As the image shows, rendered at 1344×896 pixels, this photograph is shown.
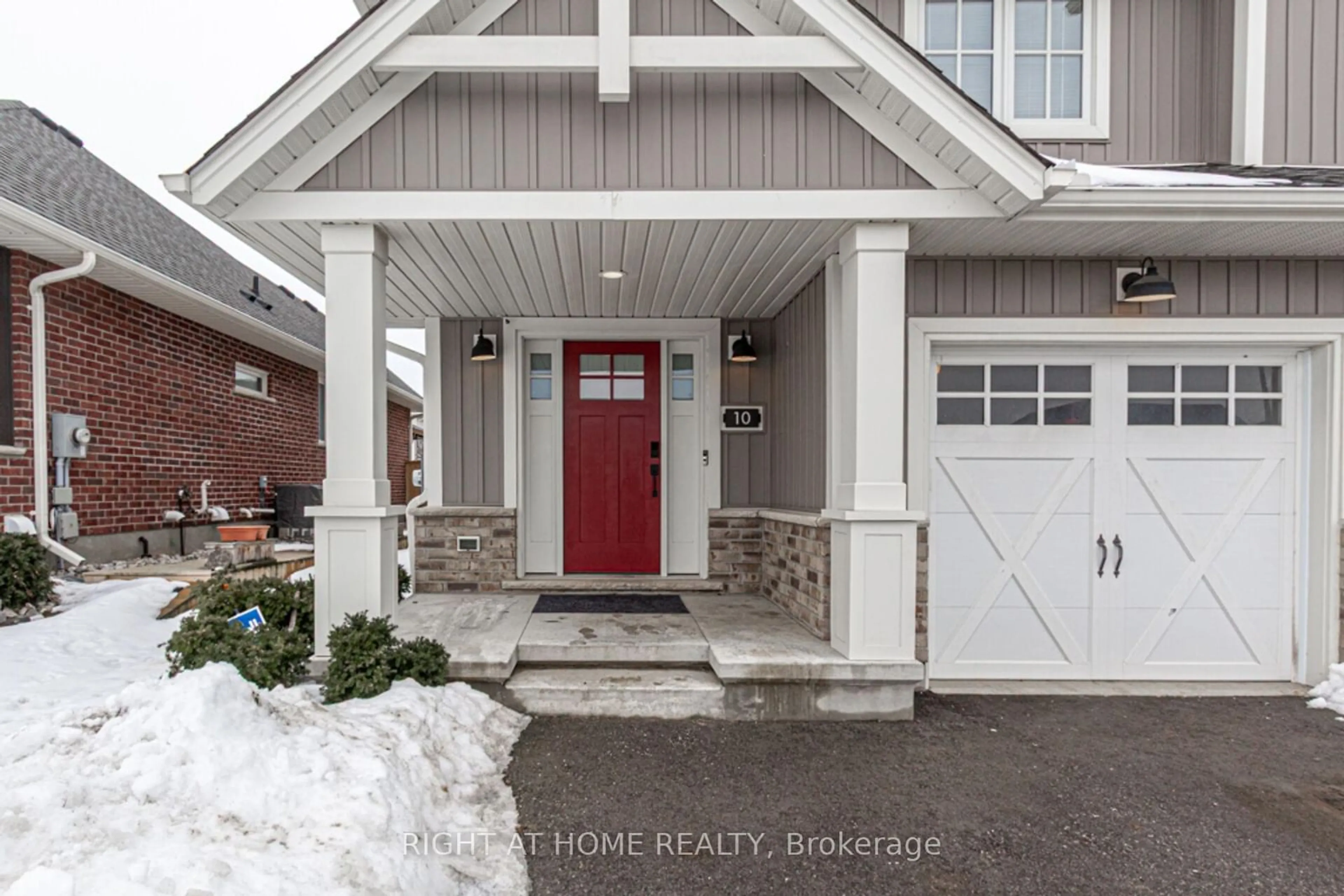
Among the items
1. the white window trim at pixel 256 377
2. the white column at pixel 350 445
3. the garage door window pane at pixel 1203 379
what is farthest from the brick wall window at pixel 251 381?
the garage door window pane at pixel 1203 379

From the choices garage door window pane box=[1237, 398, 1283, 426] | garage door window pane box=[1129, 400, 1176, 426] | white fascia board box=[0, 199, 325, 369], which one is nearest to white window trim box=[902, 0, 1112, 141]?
garage door window pane box=[1129, 400, 1176, 426]

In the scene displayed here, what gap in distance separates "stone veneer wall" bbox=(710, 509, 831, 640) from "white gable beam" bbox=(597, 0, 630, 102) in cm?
263

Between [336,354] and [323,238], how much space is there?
0.61 meters

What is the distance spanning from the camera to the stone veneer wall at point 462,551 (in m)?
5.67

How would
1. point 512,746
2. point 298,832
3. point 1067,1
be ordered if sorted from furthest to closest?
point 1067,1 → point 512,746 → point 298,832

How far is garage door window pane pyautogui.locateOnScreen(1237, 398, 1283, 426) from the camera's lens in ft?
14.6

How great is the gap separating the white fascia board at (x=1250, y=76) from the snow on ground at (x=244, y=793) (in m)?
5.72

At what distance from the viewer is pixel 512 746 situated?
3.39 metres

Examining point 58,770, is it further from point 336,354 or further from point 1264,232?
point 1264,232

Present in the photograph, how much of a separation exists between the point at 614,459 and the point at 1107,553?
12.1 ft

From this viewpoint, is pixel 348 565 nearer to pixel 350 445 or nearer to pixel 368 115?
pixel 350 445

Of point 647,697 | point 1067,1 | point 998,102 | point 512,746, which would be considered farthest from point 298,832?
point 1067,1

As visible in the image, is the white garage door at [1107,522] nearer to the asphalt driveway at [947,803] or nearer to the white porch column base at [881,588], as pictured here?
the asphalt driveway at [947,803]

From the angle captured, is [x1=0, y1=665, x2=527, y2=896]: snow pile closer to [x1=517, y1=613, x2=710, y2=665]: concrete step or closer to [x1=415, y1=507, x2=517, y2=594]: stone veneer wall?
[x1=517, y1=613, x2=710, y2=665]: concrete step
